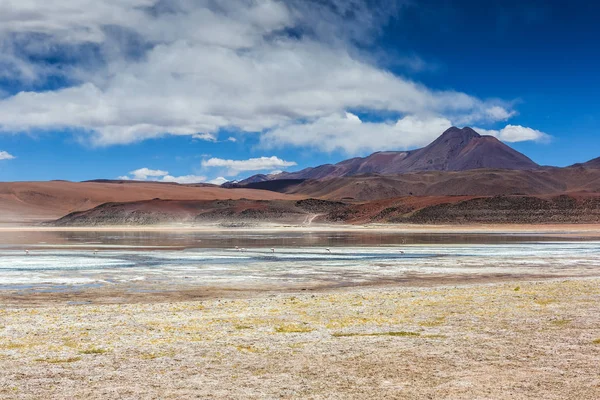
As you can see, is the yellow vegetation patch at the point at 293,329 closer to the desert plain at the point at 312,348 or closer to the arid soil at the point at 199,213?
the desert plain at the point at 312,348

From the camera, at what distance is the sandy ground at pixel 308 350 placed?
358 inches

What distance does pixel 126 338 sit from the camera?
41.5 feet

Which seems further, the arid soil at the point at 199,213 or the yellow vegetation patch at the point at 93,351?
the arid soil at the point at 199,213

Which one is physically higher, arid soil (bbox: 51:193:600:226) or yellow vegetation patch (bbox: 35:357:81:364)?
arid soil (bbox: 51:193:600:226)

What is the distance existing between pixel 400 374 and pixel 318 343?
2683 millimetres

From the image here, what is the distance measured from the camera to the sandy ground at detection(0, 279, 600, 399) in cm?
909

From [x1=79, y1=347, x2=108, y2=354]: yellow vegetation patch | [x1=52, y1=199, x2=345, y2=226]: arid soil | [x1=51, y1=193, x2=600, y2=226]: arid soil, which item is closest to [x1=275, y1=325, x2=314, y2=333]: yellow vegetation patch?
[x1=79, y1=347, x2=108, y2=354]: yellow vegetation patch

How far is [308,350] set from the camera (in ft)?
38.2

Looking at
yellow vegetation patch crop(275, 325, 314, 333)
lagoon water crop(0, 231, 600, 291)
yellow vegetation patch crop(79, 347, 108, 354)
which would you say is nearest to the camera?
yellow vegetation patch crop(79, 347, 108, 354)

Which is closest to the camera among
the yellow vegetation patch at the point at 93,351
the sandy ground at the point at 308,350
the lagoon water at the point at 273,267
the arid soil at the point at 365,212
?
the sandy ground at the point at 308,350

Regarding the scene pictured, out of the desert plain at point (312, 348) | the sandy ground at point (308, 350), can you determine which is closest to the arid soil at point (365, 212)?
the desert plain at point (312, 348)

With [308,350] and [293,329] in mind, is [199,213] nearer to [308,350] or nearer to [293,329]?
[293,329]

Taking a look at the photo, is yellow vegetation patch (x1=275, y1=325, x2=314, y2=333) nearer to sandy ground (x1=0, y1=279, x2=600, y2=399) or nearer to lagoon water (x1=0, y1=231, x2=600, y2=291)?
sandy ground (x1=0, y1=279, x2=600, y2=399)

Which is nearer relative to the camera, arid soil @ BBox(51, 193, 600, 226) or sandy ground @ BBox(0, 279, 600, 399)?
sandy ground @ BBox(0, 279, 600, 399)
